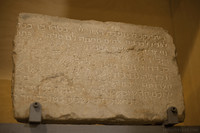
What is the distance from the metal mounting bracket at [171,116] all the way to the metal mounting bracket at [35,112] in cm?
101

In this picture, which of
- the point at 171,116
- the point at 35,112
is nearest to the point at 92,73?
the point at 35,112

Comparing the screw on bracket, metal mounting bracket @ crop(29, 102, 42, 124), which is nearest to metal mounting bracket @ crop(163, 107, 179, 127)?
the screw on bracket

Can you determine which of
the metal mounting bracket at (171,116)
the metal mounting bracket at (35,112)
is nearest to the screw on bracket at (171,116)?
the metal mounting bracket at (171,116)

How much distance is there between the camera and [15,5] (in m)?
3.21

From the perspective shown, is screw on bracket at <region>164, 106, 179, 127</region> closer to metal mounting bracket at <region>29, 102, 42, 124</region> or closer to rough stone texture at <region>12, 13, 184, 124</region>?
rough stone texture at <region>12, 13, 184, 124</region>

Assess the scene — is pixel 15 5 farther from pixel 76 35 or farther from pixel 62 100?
pixel 62 100

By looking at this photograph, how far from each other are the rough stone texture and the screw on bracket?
43mm

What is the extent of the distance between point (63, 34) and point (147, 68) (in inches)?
30.9

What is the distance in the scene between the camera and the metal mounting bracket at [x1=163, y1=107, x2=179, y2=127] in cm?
218

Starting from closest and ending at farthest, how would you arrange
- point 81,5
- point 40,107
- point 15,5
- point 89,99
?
point 40,107 < point 89,99 < point 15,5 < point 81,5

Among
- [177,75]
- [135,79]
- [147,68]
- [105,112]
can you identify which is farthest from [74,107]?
[177,75]

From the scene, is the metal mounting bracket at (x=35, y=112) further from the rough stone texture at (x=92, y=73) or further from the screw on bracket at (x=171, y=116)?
the screw on bracket at (x=171, y=116)

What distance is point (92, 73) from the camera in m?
2.23

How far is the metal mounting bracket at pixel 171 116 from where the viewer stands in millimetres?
2182
